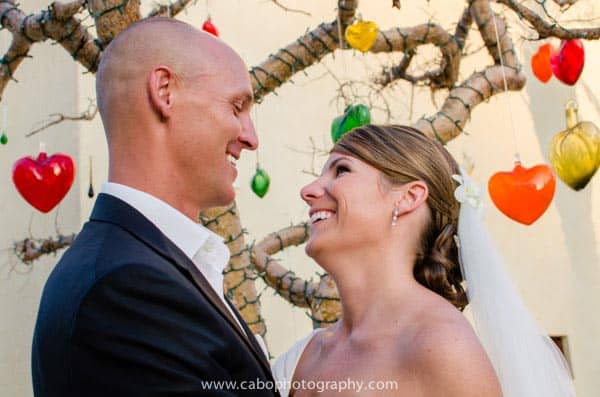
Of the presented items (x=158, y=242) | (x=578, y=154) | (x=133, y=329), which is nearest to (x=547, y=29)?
(x=578, y=154)

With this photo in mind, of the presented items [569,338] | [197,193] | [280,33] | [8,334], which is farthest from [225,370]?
[569,338]

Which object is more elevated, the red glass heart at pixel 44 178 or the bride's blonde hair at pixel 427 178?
the red glass heart at pixel 44 178

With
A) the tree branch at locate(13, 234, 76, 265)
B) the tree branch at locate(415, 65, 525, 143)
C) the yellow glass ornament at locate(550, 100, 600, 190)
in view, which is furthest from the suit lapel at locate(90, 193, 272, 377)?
the tree branch at locate(13, 234, 76, 265)

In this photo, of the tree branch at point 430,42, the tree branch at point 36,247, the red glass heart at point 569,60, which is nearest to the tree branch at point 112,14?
the tree branch at point 430,42

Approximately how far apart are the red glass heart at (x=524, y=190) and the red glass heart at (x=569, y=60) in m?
A: 0.85

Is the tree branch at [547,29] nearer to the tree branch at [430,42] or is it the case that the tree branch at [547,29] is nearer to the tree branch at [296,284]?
the tree branch at [430,42]

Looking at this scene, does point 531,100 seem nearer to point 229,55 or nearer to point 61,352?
point 229,55

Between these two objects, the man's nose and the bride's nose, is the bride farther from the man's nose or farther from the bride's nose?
the man's nose

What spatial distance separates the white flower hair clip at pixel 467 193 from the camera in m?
2.00

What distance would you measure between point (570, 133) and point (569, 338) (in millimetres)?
2708

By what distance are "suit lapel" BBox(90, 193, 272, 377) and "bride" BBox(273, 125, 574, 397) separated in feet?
1.68

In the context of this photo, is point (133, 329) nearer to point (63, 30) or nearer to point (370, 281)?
point (370, 281)

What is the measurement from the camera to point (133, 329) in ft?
3.62

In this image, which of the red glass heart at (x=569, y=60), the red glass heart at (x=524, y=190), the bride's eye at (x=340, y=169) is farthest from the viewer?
the red glass heart at (x=569, y=60)
